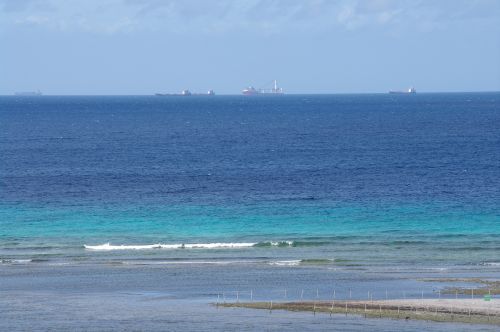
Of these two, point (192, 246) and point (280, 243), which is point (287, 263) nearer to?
point (280, 243)

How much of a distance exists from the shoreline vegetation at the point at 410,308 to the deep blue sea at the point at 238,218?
281 centimetres

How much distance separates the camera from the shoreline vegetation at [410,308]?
51.2 metres

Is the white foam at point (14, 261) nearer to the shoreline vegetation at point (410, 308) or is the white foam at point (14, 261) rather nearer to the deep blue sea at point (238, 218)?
the deep blue sea at point (238, 218)

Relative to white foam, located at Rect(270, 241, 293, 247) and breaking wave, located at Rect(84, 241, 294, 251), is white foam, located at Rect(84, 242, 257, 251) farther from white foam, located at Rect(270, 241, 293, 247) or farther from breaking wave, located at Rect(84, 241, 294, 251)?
white foam, located at Rect(270, 241, 293, 247)

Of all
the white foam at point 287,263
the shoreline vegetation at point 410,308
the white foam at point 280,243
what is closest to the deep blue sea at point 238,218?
the white foam at point 287,263

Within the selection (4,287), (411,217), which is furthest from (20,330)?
(411,217)

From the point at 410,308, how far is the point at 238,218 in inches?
1442

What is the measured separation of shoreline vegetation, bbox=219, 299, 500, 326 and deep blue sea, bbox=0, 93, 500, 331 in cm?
281

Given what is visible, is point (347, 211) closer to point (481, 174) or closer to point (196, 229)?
point (196, 229)

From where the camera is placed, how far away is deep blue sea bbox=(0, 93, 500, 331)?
214 feet

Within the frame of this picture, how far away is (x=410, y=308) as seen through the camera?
53094 mm

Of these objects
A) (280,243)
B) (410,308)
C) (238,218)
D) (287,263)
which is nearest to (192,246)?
(280,243)

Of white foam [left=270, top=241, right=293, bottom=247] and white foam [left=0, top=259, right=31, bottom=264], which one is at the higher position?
white foam [left=0, top=259, right=31, bottom=264]

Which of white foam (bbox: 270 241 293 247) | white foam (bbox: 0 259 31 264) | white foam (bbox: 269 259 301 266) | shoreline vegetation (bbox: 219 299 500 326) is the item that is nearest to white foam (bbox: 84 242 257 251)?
white foam (bbox: 270 241 293 247)
